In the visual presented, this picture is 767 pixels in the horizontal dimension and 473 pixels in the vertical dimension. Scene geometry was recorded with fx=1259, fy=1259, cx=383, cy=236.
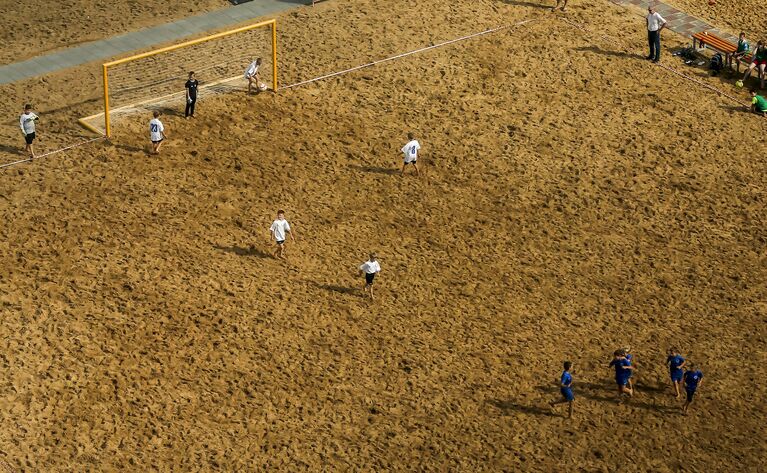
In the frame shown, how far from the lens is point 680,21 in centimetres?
4184

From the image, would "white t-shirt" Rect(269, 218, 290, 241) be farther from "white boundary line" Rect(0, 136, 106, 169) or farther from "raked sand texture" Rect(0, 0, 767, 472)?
"white boundary line" Rect(0, 136, 106, 169)

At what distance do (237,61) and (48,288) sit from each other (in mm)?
10606

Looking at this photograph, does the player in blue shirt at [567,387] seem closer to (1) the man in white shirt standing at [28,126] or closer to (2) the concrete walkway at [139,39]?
(1) the man in white shirt standing at [28,126]

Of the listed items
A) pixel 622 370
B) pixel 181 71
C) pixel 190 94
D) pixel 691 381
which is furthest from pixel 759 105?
pixel 181 71

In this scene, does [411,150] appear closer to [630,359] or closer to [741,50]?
[630,359]

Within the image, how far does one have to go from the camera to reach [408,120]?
35344mm

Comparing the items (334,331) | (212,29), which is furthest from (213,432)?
(212,29)

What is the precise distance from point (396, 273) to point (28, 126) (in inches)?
398

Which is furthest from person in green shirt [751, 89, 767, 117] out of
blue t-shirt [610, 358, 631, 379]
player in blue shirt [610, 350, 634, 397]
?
blue t-shirt [610, 358, 631, 379]

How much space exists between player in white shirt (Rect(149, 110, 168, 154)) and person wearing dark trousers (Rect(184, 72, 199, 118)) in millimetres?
1236

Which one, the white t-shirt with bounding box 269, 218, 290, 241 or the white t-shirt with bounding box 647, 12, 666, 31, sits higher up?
the white t-shirt with bounding box 647, 12, 666, 31

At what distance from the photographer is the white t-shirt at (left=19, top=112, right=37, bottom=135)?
31.7 m

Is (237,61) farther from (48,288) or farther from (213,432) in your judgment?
(213,432)

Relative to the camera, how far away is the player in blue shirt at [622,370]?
2681cm
